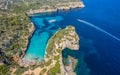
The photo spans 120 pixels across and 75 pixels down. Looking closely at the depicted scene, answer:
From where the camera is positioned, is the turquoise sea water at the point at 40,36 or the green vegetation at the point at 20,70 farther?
the turquoise sea water at the point at 40,36

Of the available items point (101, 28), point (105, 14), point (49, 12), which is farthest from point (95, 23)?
point (49, 12)

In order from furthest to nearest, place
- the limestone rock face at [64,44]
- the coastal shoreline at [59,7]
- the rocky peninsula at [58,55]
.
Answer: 1. the coastal shoreline at [59,7]
2. the limestone rock face at [64,44]
3. the rocky peninsula at [58,55]

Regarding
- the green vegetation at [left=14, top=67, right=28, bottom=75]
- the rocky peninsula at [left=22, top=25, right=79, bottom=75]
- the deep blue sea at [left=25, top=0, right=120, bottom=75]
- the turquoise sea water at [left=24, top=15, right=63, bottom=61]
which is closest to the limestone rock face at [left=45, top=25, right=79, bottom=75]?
the rocky peninsula at [left=22, top=25, right=79, bottom=75]

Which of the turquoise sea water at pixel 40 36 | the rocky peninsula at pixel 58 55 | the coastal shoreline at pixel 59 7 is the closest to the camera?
the rocky peninsula at pixel 58 55

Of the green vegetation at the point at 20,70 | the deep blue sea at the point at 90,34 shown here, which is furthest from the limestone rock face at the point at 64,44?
the green vegetation at the point at 20,70

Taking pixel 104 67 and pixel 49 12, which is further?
pixel 49 12

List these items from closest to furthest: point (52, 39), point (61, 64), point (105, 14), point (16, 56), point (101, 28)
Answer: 1. point (61, 64)
2. point (16, 56)
3. point (52, 39)
4. point (101, 28)
5. point (105, 14)

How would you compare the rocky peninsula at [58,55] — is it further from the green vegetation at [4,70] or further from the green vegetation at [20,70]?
the green vegetation at [4,70]

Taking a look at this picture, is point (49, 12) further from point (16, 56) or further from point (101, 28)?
point (16, 56)
